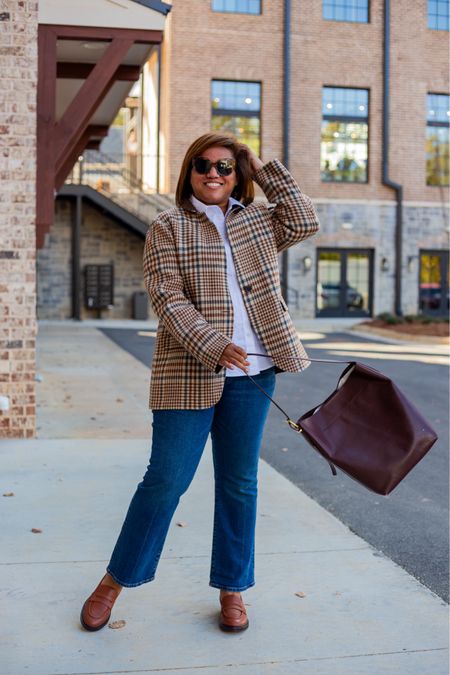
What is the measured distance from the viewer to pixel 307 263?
25.4m

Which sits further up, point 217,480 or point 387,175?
→ point 387,175

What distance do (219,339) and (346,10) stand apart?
25.1 metres

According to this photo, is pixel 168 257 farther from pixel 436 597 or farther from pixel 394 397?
pixel 436 597

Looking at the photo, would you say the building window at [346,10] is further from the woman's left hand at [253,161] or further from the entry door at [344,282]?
the woman's left hand at [253,161]

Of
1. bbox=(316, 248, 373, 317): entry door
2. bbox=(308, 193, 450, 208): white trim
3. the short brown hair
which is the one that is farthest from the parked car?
the short brown hair

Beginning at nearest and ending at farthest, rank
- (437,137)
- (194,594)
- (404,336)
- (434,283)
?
(194,594), (404,336), (437,137), (434,283)

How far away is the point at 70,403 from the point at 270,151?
17930mm

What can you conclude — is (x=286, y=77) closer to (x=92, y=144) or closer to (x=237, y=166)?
(x=92, y=144)

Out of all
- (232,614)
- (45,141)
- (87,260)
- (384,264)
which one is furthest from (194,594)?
(384,264)

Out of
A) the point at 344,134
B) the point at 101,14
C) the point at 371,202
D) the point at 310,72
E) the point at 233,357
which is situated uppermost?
the point at 310,72

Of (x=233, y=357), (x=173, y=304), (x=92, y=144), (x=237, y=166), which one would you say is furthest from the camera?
(x=92, y=144)

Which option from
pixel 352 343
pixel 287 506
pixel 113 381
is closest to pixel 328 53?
pixel 352 343

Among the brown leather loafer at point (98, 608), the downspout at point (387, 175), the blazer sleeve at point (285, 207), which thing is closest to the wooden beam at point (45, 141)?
the blazer sleeve at point (285, 207)

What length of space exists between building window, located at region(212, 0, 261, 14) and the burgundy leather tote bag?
23539mm
